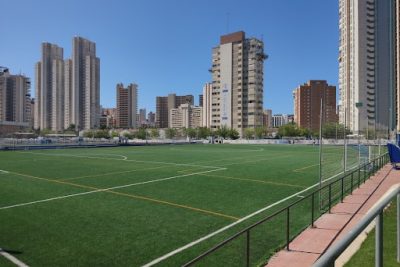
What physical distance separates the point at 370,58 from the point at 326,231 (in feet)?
485

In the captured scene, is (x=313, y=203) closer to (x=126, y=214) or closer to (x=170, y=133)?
(x=126, y=214)

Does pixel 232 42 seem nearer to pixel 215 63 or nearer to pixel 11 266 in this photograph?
pixel 215 63

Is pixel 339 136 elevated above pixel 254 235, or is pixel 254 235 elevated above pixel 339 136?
pixel 339 136

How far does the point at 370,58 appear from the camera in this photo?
13850cm

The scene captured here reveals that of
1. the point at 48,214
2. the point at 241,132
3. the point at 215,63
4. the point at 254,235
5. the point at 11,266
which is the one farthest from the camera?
the point at 215,63

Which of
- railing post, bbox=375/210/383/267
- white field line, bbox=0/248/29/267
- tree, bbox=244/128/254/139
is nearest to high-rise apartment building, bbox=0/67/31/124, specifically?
tree, bbox=244/128/254/139

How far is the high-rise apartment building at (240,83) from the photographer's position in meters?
159

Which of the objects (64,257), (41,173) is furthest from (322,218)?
(41,173)

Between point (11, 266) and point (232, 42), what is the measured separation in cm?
16443

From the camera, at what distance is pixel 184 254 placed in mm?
7996

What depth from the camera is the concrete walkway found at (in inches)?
292

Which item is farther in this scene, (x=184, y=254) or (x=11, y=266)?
(x=184, y=254)

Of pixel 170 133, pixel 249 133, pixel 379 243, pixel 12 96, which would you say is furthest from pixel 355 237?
pixel 12 96

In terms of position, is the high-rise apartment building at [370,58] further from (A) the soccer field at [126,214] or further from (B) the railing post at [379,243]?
(B) the railing post at [379,243]
